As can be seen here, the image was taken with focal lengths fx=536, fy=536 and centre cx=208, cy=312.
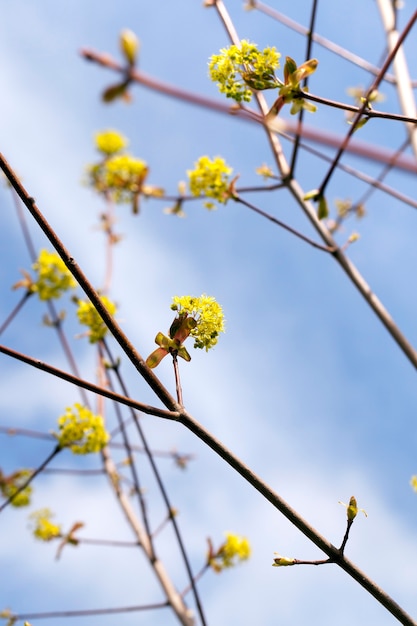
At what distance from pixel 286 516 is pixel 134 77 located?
1220mm

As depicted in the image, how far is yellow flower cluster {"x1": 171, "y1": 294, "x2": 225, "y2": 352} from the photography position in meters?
1.82

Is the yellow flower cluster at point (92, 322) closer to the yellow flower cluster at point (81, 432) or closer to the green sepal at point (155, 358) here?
the yellow flower cluster at point (81, 432)

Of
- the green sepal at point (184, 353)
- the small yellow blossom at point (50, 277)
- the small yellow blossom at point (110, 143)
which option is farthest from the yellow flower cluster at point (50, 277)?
the green sepal at point (184, 353)

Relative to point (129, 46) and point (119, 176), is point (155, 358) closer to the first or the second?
point (129, 46)

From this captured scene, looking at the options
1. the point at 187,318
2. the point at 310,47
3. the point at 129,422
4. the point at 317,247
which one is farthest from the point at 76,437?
the point at 310,47

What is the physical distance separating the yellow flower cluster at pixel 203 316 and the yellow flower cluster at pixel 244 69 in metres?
0.82

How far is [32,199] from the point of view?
53.7 inches

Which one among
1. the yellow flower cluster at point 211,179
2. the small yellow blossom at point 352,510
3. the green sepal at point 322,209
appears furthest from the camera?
the yellow flower cluster at point 211,179

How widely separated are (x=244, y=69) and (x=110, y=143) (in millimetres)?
4060

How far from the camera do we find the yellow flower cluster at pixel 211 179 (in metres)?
3.47

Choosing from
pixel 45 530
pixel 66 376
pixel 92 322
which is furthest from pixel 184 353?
pixel 45 530

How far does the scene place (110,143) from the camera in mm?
5777

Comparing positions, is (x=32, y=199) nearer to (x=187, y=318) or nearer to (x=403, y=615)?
(x=187, y=318)

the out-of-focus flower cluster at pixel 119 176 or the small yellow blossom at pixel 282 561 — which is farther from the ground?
the out-of-focus flower cluster at pixel 119 176
